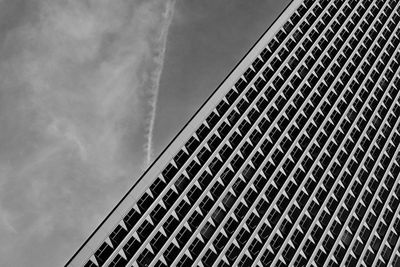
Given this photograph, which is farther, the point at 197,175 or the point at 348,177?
the point at 348,177

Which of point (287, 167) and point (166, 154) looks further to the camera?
point (287, 167)

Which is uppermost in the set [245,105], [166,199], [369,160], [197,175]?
[369,160]

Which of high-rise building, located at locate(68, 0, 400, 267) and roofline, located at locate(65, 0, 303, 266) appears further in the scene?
high-rise building, located at locate(68, 0, 400, 267)

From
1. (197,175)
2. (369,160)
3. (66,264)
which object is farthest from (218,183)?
(369,160)

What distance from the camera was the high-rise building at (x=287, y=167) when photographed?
69.3 m

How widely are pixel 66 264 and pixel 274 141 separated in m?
36.4

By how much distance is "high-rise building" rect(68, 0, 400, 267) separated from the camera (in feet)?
227

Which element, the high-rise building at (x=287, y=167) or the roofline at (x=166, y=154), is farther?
the high-rise building at (x=287, y=167)

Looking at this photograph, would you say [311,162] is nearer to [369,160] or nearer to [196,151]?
[369,160]

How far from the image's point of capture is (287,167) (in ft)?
275

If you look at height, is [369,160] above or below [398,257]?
above

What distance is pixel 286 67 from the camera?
92.6m

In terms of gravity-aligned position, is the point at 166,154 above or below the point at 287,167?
below

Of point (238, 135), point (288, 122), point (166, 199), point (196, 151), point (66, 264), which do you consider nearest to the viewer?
point (66, 264)
